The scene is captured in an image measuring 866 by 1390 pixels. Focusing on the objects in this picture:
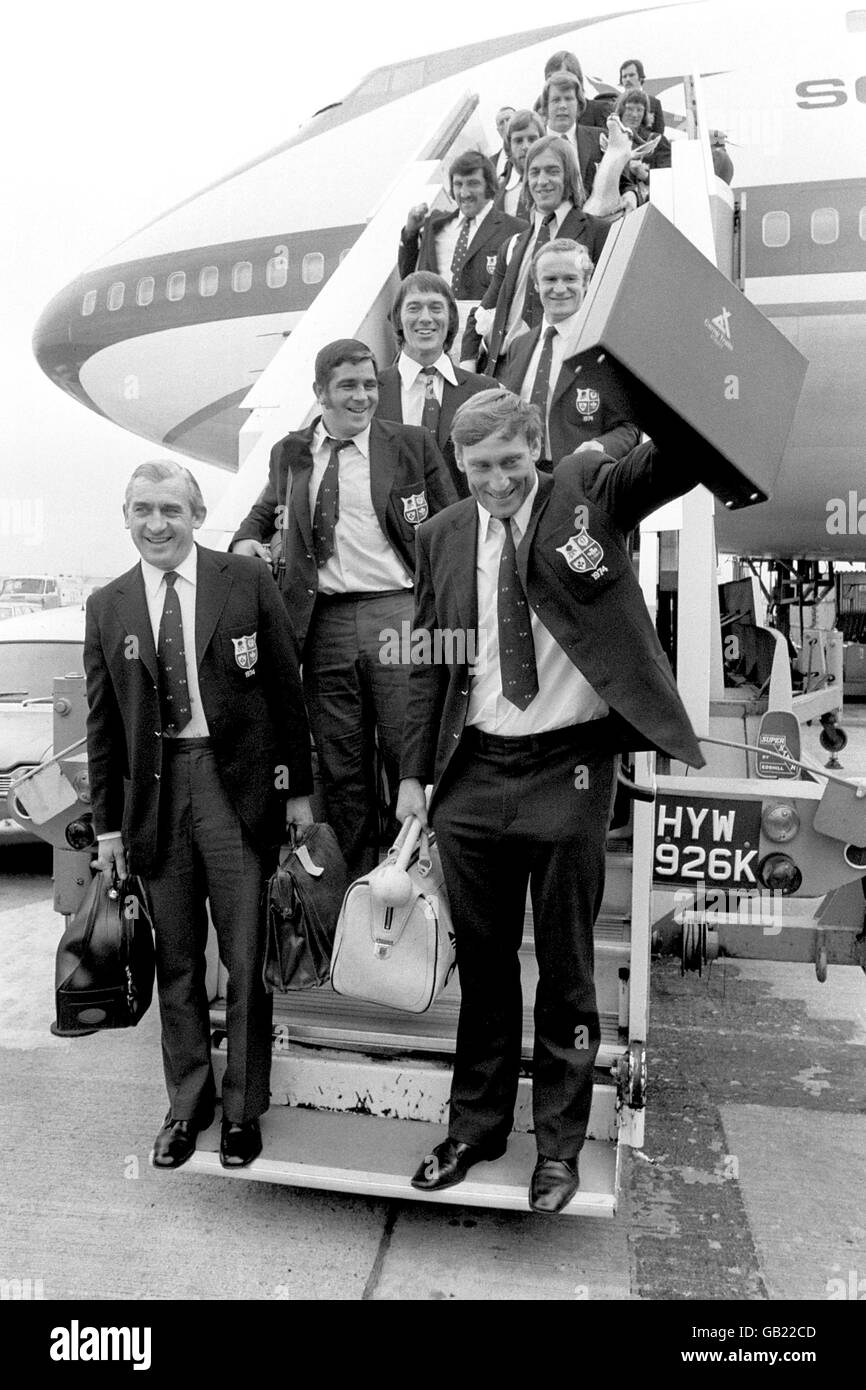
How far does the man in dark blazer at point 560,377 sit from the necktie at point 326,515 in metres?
0.58

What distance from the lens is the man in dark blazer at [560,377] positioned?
3049 mm

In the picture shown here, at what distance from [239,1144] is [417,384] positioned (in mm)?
2289

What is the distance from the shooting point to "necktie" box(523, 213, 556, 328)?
13.0 feet

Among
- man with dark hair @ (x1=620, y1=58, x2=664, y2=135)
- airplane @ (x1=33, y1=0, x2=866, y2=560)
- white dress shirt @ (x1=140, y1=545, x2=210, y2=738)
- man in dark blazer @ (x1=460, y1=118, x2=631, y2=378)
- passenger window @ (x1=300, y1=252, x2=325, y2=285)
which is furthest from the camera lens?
passenger window @ (x1=300, y1=252, x2=325, y2=285)

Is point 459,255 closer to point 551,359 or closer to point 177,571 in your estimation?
point 551,359

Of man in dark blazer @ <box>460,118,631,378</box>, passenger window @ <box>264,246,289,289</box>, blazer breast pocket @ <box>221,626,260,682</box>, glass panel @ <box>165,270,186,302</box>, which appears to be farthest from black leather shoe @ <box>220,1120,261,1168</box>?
glass panel @ <box>165,270,186,302</box>

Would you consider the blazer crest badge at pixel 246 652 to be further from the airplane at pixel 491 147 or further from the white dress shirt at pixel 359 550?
the airplane at pixel 491 147

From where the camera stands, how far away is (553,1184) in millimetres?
2422

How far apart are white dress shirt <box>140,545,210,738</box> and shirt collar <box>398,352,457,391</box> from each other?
1127 millimetres

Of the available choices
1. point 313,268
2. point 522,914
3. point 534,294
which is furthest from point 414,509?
point 313,268

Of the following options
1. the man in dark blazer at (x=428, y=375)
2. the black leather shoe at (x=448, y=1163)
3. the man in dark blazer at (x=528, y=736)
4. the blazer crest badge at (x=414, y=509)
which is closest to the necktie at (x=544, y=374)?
the man in dark blazer at (x=428, y=375)

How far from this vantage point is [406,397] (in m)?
3.50

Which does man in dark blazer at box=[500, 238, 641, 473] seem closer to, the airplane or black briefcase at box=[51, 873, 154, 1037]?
black briefcase at box=[51, 873, 154, 1037]

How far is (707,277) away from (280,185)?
9410mm
